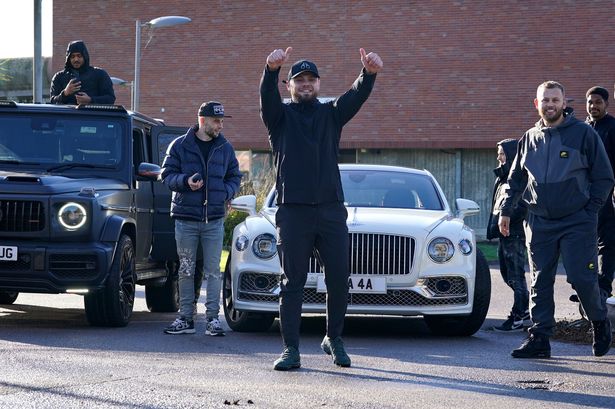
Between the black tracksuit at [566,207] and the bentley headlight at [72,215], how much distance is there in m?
3.84

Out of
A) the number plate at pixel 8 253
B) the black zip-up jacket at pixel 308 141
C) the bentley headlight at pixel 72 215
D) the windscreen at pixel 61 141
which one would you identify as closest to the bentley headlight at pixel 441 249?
the black zip-up jacket at pixel 308 141

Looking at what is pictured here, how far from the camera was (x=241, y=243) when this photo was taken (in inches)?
418

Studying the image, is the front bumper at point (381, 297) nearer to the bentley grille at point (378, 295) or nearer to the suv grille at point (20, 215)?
the bentley grille at point (378, 295)

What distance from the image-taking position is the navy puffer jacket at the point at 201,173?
10.6 m

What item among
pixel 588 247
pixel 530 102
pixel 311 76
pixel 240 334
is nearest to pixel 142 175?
pixel 240 334

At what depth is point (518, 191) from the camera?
9188 millimetres

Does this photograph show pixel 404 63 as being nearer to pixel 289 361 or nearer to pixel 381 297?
pixel 381 297

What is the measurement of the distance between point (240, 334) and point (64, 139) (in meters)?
2.63

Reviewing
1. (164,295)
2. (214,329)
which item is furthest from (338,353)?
(164,295)

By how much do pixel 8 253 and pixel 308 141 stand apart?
11.2ft

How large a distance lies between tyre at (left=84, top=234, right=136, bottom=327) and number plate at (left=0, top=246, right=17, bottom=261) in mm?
751

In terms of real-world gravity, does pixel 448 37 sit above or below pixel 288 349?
above

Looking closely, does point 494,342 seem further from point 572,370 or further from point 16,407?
point 16,407

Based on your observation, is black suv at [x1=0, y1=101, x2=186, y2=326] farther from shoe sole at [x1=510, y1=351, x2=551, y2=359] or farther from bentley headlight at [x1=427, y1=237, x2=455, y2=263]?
shoe sole at [x1=510, y1=351, x2=551, y2=359]
